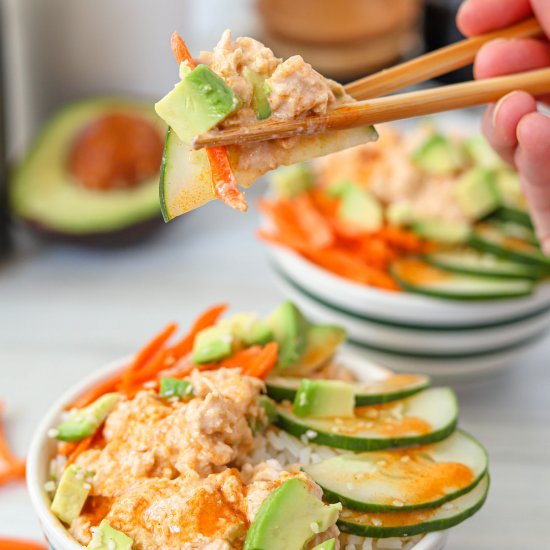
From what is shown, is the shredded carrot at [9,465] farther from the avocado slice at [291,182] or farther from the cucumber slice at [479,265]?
the cucumber slice at [479,265]

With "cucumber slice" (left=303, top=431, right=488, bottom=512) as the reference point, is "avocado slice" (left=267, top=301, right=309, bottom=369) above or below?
above

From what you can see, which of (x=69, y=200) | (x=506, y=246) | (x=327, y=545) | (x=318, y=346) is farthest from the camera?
(x=69, y=200)

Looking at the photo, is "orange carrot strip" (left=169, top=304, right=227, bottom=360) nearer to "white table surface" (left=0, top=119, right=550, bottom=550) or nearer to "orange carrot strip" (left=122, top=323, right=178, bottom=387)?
"orange carrot strip" (left=122, top=323, right=178, bottom=387)

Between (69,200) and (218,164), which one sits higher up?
(218,164)

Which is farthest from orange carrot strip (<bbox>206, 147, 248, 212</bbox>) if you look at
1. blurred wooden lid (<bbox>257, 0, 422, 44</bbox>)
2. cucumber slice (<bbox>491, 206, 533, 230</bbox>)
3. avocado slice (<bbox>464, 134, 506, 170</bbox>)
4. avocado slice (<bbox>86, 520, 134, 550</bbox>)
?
blurred wooden lid (<bbox>257, 0, 422, 44</bbox>)

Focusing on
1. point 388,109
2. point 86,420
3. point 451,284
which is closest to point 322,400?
point 86,420

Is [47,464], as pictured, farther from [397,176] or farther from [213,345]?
[397,176]

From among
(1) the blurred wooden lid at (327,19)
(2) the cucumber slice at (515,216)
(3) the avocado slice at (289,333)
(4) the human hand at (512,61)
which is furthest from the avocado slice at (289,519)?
(1) the blurred wooden lid at (327,19)
